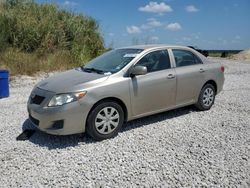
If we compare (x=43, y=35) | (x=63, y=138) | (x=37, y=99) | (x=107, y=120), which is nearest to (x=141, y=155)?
(x=107, y=120)

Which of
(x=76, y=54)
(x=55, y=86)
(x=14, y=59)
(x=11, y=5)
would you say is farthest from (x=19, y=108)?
(x=11, y=5)

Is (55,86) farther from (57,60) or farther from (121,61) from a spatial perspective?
(57,60)

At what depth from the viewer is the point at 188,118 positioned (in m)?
5.96

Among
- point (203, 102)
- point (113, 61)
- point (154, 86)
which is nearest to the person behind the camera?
point (154, 86)

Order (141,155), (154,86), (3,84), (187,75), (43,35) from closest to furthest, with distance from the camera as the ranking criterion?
(141,155)
(154,86)
(187,75)
(3,84)
(43,35)

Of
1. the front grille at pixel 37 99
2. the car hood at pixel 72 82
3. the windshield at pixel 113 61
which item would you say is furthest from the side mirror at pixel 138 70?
the front grille at pixel 37 99

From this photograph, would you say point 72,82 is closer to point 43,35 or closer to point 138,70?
point 138,70

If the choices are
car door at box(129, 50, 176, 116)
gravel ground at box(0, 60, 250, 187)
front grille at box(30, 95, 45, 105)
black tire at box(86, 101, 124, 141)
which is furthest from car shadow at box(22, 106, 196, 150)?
front grille at box(30, 95, 45, 105)

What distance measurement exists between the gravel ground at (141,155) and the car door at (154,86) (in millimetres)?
411

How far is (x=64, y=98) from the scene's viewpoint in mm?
4473

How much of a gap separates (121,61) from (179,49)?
59.9 inches

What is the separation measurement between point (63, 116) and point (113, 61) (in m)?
1.66

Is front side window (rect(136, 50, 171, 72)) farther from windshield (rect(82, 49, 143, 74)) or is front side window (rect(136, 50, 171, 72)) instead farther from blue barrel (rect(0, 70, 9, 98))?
blue barrel (rect(0, 70, 9, 98))

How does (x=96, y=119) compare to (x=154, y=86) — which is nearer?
(x=96, y=119)
